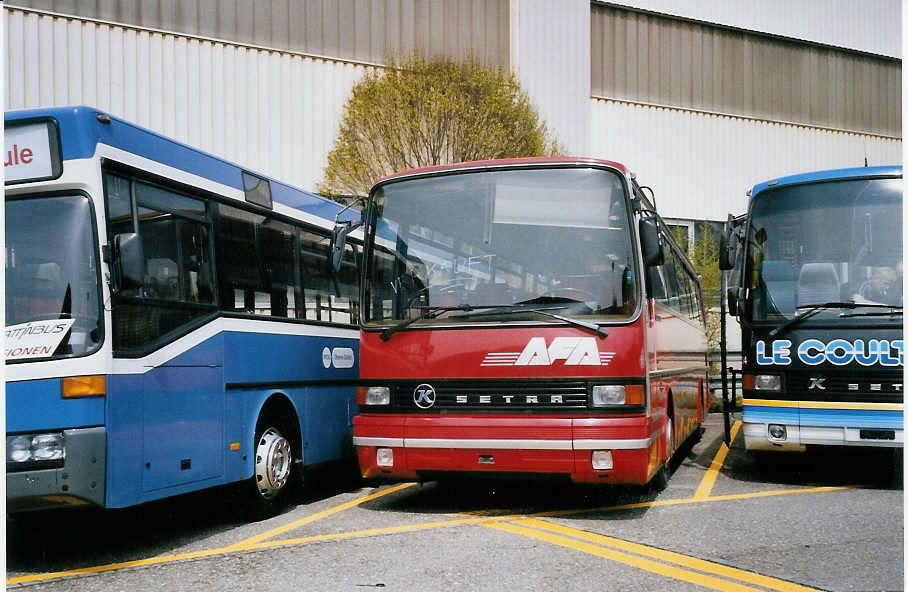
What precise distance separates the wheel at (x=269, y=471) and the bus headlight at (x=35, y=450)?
232 centimetres

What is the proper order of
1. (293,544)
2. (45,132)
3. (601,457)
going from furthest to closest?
(601,457) → (293,544) → (45,132)

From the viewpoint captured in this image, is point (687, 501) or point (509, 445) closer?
point (509, 445)

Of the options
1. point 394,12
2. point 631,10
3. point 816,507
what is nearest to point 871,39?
point 631,10

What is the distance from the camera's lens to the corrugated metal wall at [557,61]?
83.2 feet

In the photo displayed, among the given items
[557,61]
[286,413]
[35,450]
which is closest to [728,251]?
[286,413]

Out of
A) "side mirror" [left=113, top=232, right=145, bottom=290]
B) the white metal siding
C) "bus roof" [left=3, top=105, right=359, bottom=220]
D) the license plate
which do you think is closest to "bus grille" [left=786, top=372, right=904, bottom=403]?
the license plate

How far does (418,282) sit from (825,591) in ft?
13.0

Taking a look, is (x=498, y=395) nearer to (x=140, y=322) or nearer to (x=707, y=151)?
(x=140, y=322)

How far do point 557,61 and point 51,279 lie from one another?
841 inches

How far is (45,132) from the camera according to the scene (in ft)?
20.5

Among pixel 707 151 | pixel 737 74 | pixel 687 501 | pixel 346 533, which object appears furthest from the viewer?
pixel 737 74

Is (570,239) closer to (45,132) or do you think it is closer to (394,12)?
(45,132)

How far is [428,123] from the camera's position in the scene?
2028 cm

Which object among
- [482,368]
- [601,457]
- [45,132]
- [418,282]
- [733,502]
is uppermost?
[45,132]
